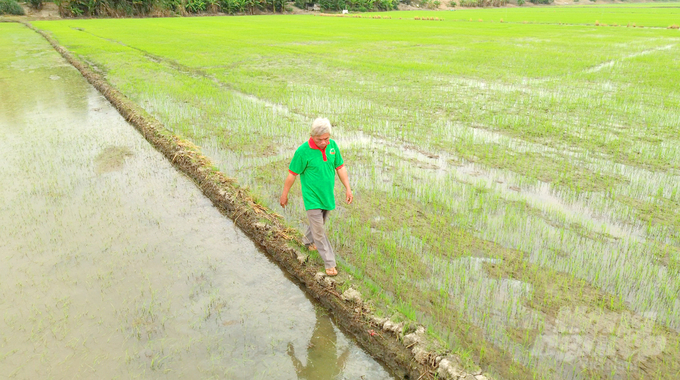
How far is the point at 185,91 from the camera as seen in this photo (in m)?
10.2

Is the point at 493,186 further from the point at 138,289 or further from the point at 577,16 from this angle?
the point at 577,16

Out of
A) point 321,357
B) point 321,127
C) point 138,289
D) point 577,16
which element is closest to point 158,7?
point 577,16

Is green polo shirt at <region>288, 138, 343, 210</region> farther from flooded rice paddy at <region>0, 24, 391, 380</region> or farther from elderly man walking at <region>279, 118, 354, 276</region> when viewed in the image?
flooded rice paddy at <region>0, 24, 391, 380</region>

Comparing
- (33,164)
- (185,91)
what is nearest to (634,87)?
(185,91)

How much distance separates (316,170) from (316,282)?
88cm

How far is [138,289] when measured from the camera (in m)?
3.53

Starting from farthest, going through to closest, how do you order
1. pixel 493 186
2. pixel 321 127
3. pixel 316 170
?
pixel 493 186 < pixel 316 170 < pixel 321 127

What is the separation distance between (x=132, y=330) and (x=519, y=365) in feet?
8.33

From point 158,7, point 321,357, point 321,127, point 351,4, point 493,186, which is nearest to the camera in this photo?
point 321,357

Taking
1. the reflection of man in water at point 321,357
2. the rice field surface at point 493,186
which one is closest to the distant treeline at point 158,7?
the rice field surface at point 493,186

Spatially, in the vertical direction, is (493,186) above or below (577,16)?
below

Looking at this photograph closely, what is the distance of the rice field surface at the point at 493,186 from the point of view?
3057 mm

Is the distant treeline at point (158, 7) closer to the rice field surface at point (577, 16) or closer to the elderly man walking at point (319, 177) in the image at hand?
the rice field surface at point (577, 16)

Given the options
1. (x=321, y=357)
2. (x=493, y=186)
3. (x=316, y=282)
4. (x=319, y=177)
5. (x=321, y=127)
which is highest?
(x=321, y=127)
